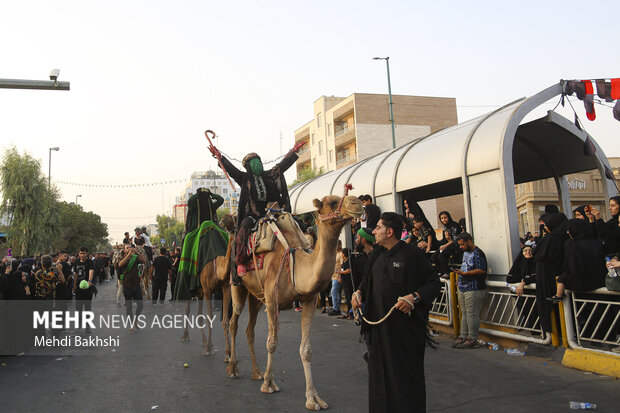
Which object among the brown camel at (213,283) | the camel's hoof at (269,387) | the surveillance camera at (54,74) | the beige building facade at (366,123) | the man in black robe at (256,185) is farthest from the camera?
the beige building facade at (366,123)

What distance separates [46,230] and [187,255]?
128ft

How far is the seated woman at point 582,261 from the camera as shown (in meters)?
6.86

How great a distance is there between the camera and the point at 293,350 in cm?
860

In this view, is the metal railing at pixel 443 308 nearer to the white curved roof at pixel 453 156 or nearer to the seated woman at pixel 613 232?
the white curved roof at pixel 453 156

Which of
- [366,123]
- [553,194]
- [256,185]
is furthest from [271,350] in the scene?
[366,123]

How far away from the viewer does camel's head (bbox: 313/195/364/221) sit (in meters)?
5.09

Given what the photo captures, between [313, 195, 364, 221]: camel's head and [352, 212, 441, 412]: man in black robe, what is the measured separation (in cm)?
55

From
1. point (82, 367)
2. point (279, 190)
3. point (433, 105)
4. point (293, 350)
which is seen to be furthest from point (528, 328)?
point (433, 105)

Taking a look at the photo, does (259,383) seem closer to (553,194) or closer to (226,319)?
(226,319)

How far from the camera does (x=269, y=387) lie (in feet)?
19.8

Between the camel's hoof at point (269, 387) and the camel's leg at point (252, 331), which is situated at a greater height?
the camel's leg at point (252, 331)

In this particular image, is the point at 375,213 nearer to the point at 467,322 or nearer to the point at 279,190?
the point at 279,190

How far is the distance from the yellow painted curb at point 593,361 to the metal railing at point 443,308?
2.74 meters

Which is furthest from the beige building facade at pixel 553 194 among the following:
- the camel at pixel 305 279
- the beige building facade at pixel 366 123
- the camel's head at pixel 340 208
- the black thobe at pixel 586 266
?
the camel's head at pixel 340 208
